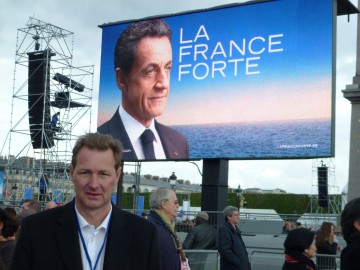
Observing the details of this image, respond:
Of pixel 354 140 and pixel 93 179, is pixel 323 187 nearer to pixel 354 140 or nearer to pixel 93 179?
pixel 354 140

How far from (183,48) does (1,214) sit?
34.8 ft

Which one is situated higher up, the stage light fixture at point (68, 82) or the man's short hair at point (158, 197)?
the stage light fixture at point (68, 82)

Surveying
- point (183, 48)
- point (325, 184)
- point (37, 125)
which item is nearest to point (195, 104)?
point (183, 48)

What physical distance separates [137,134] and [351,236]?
11.7m

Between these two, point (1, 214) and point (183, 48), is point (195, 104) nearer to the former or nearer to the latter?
point (183, 48)

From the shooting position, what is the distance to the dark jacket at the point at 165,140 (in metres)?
14.5

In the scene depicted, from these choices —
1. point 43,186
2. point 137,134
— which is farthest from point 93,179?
point 43,186

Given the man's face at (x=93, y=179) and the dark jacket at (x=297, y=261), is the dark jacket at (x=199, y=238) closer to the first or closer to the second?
the dark jacket at (x=297, y=261)

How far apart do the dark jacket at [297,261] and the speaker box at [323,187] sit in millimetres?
26637

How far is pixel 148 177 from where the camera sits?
105188mm

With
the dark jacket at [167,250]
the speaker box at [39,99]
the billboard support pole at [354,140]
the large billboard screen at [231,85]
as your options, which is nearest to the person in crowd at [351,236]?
the dark jacket at [167,250]

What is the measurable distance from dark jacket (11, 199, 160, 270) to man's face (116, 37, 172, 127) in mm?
12336

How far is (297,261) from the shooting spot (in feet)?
13.3

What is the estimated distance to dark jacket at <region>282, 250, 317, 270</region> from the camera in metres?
4.04
